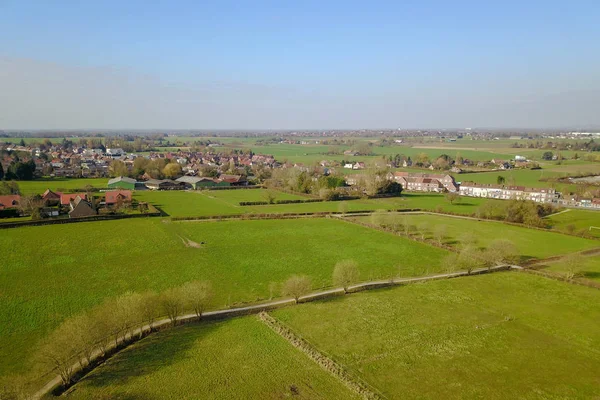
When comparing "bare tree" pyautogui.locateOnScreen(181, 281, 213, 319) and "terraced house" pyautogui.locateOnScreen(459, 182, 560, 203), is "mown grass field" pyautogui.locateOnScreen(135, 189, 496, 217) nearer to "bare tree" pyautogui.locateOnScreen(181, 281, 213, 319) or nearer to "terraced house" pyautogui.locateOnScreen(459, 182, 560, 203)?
"terraced house" pyautogui.locateOnScreen(459, 182, 560, 203)

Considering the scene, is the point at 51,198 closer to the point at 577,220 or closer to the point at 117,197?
the point at 117,197

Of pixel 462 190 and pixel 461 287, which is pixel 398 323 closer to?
pixel 461 287

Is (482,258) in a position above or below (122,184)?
below

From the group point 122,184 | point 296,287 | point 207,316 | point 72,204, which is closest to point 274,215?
point 72,204

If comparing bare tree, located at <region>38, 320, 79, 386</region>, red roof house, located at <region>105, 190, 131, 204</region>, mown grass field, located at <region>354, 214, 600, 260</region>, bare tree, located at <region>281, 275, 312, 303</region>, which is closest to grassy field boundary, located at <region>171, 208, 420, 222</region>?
mown grass field, located at <region>354, 214, 600, 260</region>

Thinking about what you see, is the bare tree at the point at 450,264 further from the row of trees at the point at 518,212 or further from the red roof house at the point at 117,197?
the red roof house at the point at 117,197

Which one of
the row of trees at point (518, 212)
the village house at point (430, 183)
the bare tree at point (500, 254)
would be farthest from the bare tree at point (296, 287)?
the village house at point (430, 183)

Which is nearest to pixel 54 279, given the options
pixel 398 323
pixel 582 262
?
pixel 398 323

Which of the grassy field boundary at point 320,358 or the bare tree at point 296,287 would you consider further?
the bare tree at point 296,287
